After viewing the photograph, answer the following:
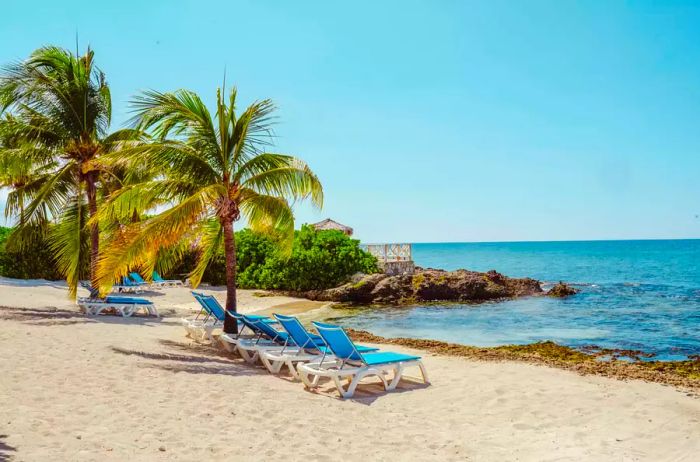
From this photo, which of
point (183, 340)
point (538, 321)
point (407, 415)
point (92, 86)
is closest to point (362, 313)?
point (538, 321)

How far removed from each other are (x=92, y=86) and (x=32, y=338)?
7649mm

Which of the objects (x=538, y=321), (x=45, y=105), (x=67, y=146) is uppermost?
(x=45, y=105)

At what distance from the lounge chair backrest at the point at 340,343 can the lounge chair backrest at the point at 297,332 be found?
3.36 ft

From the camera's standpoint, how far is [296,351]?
9906 mm

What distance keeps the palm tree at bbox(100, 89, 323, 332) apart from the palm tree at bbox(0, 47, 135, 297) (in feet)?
11.5

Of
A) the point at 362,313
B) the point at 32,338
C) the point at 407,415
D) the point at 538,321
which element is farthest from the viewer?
the point at 362,313

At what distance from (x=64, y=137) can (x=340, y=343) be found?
1019 centimetres

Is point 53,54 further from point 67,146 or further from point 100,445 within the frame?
point 100,445

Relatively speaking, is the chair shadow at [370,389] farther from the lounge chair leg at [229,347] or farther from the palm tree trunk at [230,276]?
the palm tree trunk at [230,276]

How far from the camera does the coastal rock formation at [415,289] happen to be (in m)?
25.3

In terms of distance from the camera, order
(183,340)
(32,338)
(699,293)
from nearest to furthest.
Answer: (32,338) → (183,340) → (699,293)

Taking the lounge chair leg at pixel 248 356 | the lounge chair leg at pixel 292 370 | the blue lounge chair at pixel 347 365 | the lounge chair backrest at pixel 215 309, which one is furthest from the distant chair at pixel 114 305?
the blue lounge chair at pixel 347 365

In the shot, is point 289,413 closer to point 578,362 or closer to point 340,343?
point 340,343

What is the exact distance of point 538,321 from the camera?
20328mm
